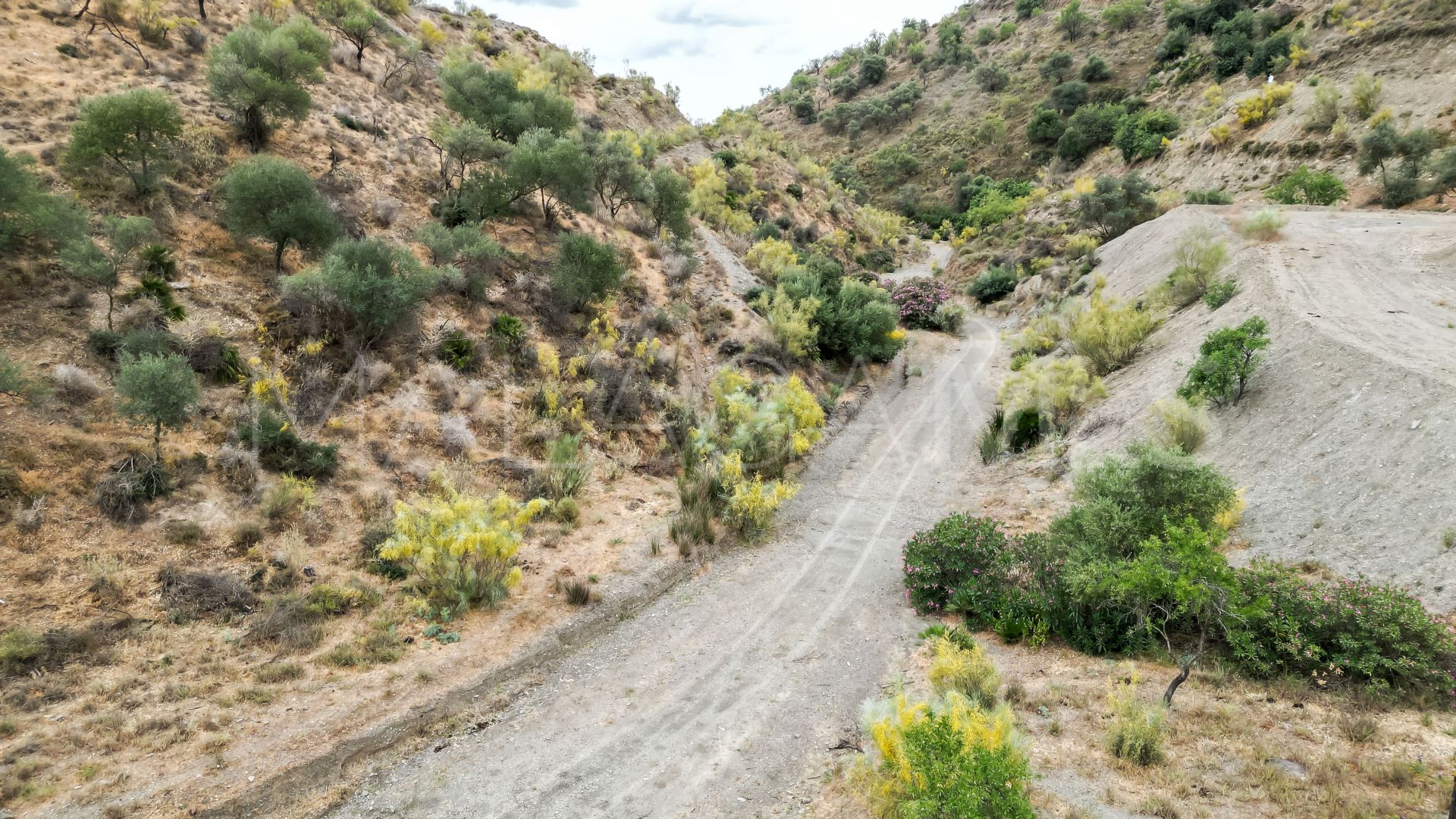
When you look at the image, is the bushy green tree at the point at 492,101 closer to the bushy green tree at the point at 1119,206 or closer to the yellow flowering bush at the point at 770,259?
the yellow flowering bush at the point at 770,259

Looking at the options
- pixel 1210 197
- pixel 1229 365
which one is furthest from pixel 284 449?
pixel 1210 197

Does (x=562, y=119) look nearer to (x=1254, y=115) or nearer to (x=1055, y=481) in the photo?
(x=1055, y=481)

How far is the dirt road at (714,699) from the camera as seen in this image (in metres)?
6.61

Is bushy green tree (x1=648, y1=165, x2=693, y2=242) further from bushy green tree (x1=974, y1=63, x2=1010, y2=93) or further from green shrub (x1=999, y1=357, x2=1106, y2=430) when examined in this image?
bushy green tree (x1=974, y1=63, x2=1010, y2=93)

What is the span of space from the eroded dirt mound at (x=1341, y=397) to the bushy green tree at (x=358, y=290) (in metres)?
16.2

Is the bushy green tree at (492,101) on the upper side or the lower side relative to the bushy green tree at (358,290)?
upper

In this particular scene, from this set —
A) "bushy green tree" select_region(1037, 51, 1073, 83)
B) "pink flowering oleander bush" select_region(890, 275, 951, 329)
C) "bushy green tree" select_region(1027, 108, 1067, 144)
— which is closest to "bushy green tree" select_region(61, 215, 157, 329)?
"pink flowering oleander bush" select_region(890, 275, 951, 329)

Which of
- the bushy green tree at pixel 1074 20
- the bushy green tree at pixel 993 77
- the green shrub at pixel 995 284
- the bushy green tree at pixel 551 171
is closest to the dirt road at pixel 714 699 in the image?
the bushy green tree at pixel 551 171

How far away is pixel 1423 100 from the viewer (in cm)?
2505

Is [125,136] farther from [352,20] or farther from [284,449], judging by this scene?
[352,20]

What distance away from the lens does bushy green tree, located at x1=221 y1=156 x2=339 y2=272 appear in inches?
508

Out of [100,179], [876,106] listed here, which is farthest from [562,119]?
[876,106]

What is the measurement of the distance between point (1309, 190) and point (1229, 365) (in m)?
18.7

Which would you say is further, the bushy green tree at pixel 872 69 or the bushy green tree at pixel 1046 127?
the bushy green tree at pixel 872 69
